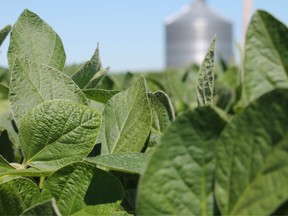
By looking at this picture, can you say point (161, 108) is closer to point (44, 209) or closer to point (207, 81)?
point (207, 81)

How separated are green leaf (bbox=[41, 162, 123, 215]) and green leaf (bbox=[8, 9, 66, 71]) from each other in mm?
357

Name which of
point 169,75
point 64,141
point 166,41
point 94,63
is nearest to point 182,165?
point 64,141

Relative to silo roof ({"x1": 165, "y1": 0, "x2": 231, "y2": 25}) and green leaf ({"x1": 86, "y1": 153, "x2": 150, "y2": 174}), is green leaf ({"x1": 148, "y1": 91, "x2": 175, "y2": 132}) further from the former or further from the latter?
silo roof ({"x1": 165, "y1": 0, "x2": 231, "y2": 25})

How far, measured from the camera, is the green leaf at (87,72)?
3.18 feet

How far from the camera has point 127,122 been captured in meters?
0.80

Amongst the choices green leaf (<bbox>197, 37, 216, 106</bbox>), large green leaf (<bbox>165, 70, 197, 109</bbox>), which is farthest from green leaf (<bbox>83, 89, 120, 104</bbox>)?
large green leaf (<bbox>165, 70, 197, 109</bbox>)

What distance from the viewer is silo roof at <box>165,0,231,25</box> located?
2991 cm

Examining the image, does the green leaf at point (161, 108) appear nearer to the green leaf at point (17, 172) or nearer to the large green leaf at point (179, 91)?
the green leaf at point (17, 172)

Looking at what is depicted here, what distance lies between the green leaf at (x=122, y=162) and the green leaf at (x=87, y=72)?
0.35 metres

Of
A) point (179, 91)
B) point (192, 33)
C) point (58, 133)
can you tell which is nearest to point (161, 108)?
point (58, 133)

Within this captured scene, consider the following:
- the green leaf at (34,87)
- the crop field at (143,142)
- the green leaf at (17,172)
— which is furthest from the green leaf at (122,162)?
the green leaf at (34,87)

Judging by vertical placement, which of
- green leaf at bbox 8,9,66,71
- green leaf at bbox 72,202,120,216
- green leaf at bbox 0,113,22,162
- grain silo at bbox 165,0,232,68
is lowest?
grain silo at bbox 165,0,232,68

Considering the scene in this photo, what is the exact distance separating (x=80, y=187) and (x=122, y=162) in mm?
78

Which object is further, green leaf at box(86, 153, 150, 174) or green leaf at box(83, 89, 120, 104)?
green leaf at box(83, 89, 120, 104)
